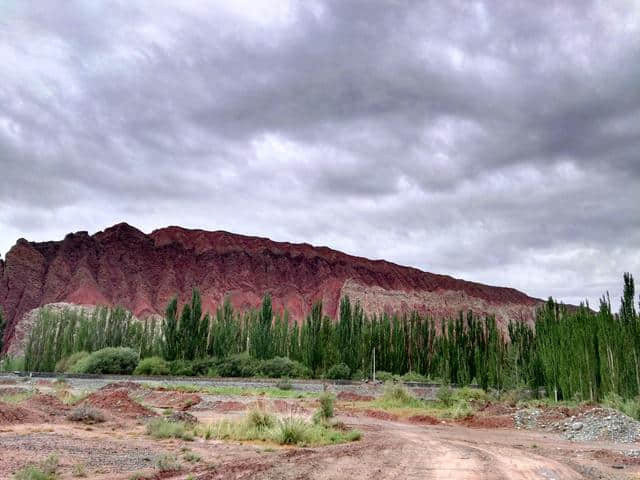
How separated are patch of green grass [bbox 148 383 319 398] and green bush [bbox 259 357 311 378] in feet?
25.9

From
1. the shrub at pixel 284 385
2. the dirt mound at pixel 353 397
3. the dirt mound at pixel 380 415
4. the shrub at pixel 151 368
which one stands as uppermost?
the shrub at pixel 151 368

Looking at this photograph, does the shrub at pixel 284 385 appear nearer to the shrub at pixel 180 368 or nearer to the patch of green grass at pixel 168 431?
the shrub at pixel 180 368

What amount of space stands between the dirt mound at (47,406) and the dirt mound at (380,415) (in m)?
12.2

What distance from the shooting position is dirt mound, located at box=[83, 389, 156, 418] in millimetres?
20141

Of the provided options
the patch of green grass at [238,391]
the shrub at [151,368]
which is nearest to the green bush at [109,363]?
the shrub at [151,368]

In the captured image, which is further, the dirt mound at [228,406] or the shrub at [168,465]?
the dirt mound at [228,406]

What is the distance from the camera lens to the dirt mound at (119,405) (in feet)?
66.1

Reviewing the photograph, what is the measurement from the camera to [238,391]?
31406 mm

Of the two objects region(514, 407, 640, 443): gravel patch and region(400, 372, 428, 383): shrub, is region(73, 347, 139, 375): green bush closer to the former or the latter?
region(400, 372, 428, 383): shrub

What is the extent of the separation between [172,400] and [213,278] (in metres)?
56.2

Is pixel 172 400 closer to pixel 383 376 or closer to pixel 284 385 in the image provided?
pixel 284 385

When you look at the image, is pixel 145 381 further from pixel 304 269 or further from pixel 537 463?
pixel 304 269

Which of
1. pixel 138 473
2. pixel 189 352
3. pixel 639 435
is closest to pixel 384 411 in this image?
pixel 639 435

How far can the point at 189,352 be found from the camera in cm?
4728
